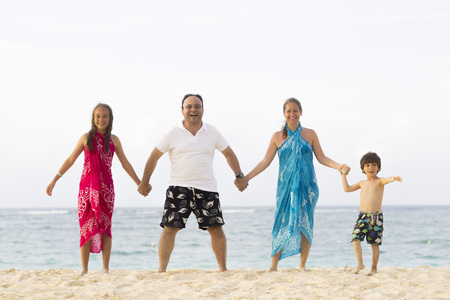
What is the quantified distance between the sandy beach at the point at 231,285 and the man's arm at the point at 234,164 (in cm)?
102

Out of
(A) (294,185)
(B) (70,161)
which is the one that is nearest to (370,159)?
(A) (294,185)

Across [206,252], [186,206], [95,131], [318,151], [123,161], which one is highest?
[95,131]

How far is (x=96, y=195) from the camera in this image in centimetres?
604

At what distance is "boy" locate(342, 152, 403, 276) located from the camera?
591 centimetres

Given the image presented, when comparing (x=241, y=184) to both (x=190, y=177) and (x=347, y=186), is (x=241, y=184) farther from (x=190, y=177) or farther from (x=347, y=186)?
(x=347, y=186)

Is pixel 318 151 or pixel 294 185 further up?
pixel 318 151

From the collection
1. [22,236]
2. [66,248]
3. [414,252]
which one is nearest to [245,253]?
[414,252]

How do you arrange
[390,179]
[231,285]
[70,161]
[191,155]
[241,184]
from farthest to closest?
[70,161] < [241,184] < [191,155] < [390,179] < [231,285]

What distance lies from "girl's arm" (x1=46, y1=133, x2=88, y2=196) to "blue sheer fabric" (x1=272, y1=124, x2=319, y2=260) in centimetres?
238

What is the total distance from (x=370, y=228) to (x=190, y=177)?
2.15m

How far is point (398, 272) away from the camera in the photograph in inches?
246

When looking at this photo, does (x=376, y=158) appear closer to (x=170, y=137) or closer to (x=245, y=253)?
(x=170, y=137)

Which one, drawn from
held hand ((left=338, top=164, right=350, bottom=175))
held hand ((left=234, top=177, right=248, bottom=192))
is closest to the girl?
held hand ((left=234, top=177, right=248, bottom=192))

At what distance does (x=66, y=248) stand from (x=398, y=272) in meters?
12.1
